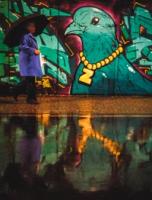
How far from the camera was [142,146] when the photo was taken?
8.39m

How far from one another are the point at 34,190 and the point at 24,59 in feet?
24.5

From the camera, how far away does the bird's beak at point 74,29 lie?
13934 mm

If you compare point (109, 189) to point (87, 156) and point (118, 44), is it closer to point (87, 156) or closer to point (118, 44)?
point (87, 156)

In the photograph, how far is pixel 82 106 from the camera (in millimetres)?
12547

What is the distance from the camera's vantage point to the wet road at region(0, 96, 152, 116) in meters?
11.6

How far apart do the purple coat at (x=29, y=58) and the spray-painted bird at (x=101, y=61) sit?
1540mm

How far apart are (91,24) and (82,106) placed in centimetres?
273

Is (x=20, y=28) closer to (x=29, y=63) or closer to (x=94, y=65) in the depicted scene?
(x=29, y=63)

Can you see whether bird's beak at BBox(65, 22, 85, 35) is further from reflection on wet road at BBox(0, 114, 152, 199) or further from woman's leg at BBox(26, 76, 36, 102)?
reflection on wet road at BBox(0, 114, 152, 199)

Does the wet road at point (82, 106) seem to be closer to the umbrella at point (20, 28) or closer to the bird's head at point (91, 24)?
the umbrella at point (20, 28)

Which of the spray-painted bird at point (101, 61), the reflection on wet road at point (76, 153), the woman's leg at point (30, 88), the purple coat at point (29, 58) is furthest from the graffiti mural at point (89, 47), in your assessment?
the reflection on wet road at point (76, 153)

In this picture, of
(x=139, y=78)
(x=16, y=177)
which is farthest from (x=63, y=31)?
(x=16, y=177)

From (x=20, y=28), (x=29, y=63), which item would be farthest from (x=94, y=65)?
(x=20, y=28)

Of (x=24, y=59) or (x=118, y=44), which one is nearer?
(x=24, y=59)
